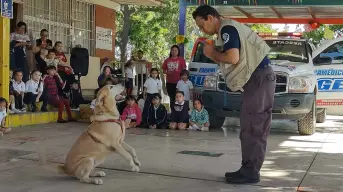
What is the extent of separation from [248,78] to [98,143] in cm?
171

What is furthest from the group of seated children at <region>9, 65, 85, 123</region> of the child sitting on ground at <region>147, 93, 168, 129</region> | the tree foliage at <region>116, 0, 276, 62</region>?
the tree foliage at <region>116, 0, 276, 62</region>

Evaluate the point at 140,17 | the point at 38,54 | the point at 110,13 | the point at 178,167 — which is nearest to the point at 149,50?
the point at 140,17

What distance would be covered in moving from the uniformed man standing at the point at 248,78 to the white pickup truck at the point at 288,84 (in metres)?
3.81

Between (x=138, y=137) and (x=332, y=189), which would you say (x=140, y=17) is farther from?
(x=332, y=189)

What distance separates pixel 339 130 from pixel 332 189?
6186mm

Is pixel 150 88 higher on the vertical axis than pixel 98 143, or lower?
higher

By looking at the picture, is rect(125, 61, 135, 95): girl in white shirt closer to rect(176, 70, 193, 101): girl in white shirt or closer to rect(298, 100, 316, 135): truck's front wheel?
rect(176, 70, 193, 101): girl in white shirt

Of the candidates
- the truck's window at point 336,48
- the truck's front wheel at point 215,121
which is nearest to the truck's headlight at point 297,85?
the truck's front wheel at point 215,121

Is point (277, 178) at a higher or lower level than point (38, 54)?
lower

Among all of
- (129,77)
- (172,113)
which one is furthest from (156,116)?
(129,77)

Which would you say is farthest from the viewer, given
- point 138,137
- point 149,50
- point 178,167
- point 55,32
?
point 149,50

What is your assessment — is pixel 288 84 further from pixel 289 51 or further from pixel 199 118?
pixel 199 118

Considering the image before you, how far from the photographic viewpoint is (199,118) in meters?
10.1

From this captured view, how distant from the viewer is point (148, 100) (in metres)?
10.8
